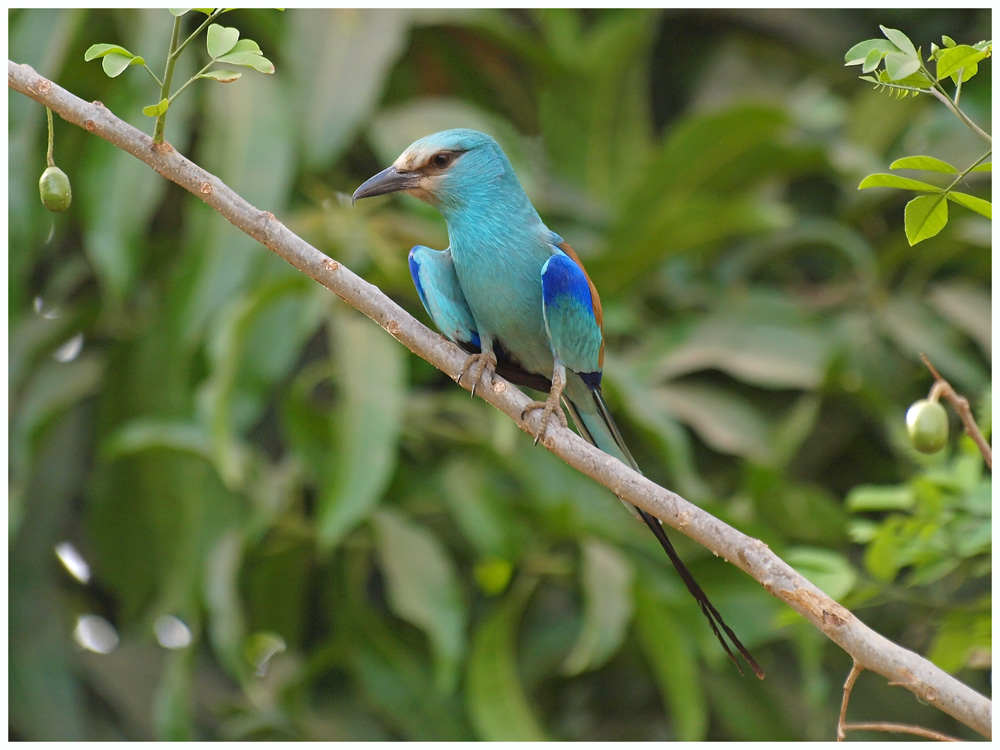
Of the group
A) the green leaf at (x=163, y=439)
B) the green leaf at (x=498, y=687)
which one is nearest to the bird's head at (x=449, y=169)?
the green leaf at (x=163, y=439)

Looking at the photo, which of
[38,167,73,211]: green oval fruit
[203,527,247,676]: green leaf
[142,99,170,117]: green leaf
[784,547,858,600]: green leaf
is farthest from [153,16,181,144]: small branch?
[203,527,247,676]: green leaf

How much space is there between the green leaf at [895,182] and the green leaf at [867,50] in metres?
0.11

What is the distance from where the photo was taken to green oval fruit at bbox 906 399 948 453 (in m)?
1.12

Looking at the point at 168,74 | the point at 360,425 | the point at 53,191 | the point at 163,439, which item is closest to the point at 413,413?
the point at 360,425

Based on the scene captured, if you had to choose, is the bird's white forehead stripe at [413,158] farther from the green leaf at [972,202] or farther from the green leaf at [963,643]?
the green leaf at [963,643]

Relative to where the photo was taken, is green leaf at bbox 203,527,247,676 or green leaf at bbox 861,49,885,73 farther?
green leaf at bbox 203,527,247,676

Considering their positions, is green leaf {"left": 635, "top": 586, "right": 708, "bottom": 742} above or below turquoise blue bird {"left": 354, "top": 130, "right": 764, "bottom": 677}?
below

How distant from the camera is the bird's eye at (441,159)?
4.97 feet

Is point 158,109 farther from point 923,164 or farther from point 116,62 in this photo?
point 923,164

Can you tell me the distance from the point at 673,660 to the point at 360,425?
37.2 inches

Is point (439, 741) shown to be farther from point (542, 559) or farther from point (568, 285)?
point (568, 285)

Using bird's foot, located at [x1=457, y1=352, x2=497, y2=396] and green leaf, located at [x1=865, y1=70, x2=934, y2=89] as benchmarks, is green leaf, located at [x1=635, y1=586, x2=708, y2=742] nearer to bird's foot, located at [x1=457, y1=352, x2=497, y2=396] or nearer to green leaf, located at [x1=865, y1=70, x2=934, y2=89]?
bird's foot, located at [x1=457, y1=352, x2=497, y2=396]

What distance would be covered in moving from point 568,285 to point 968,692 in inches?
30.3

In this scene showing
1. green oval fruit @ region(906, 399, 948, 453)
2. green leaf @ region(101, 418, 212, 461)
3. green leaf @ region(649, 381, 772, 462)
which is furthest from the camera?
green leaf @ region(649, 381, 772, 462)
